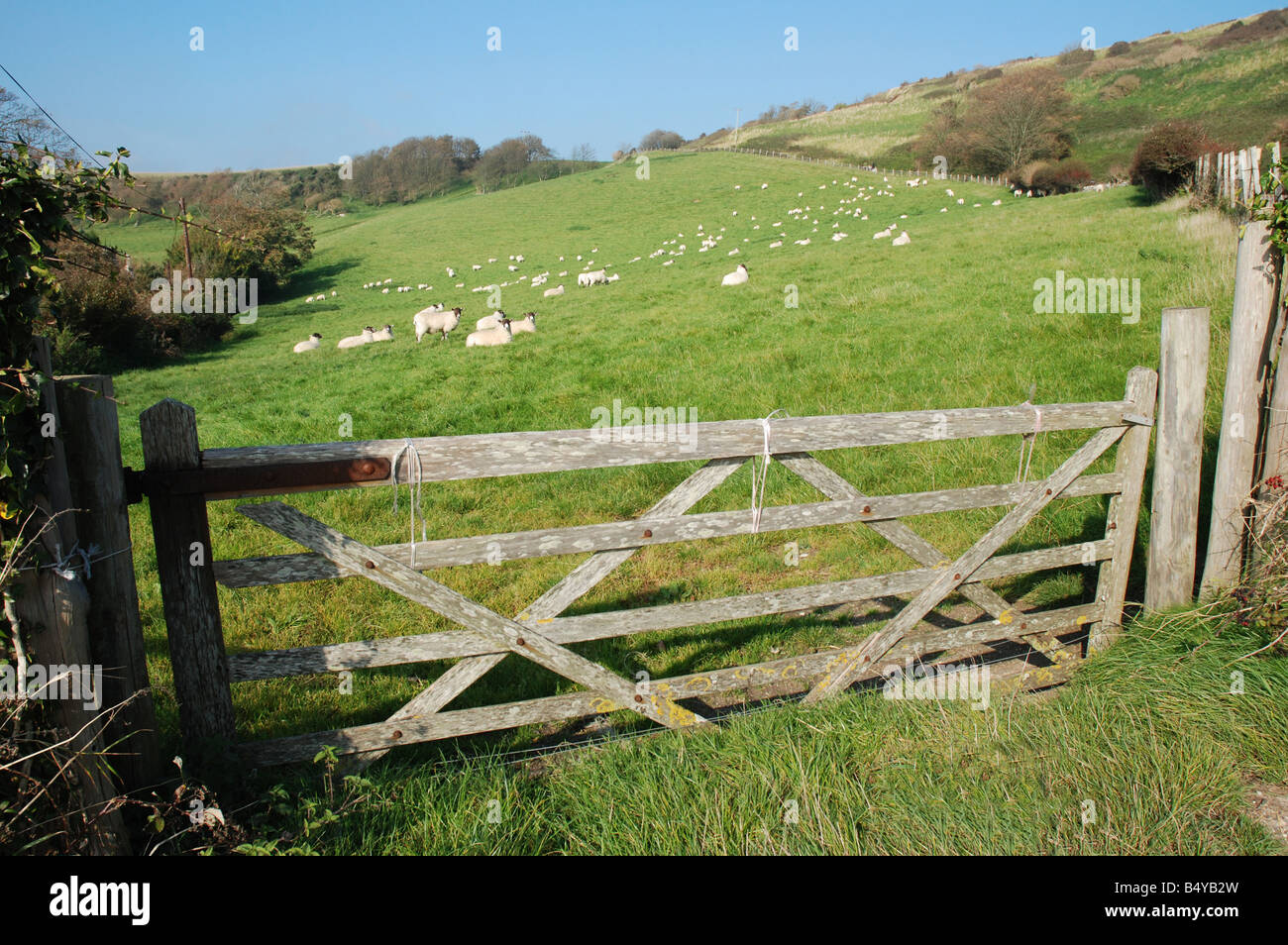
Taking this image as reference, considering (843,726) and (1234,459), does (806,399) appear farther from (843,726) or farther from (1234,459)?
(843,726)

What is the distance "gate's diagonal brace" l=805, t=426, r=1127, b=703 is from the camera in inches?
169

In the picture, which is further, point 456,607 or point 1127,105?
point 1127,105

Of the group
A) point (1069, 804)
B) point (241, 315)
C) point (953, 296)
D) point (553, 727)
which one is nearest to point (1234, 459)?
point (1069, 804)

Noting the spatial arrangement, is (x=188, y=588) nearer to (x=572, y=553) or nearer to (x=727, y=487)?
(x=572, y=553)

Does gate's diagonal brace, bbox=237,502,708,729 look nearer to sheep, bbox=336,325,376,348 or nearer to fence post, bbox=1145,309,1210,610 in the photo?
fence post, bbox=1145,309,1210,610

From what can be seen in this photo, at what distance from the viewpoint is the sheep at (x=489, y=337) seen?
688 inches

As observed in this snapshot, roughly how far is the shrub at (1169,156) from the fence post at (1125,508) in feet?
71.3

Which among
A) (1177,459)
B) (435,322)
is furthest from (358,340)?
(1177,459)

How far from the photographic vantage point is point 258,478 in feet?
9.97

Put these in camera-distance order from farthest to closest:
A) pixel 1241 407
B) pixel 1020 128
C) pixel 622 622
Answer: pixel 1020 128
pixel 1241 407
pixel 622 622

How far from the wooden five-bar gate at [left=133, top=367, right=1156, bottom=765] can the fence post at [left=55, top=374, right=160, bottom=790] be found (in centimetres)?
14

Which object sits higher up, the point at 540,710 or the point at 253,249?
the point at 253,249

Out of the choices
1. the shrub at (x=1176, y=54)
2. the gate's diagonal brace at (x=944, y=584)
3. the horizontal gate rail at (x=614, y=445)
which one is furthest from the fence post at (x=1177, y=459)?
the shrub at (x=1176, y=54)

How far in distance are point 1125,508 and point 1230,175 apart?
1543cm
